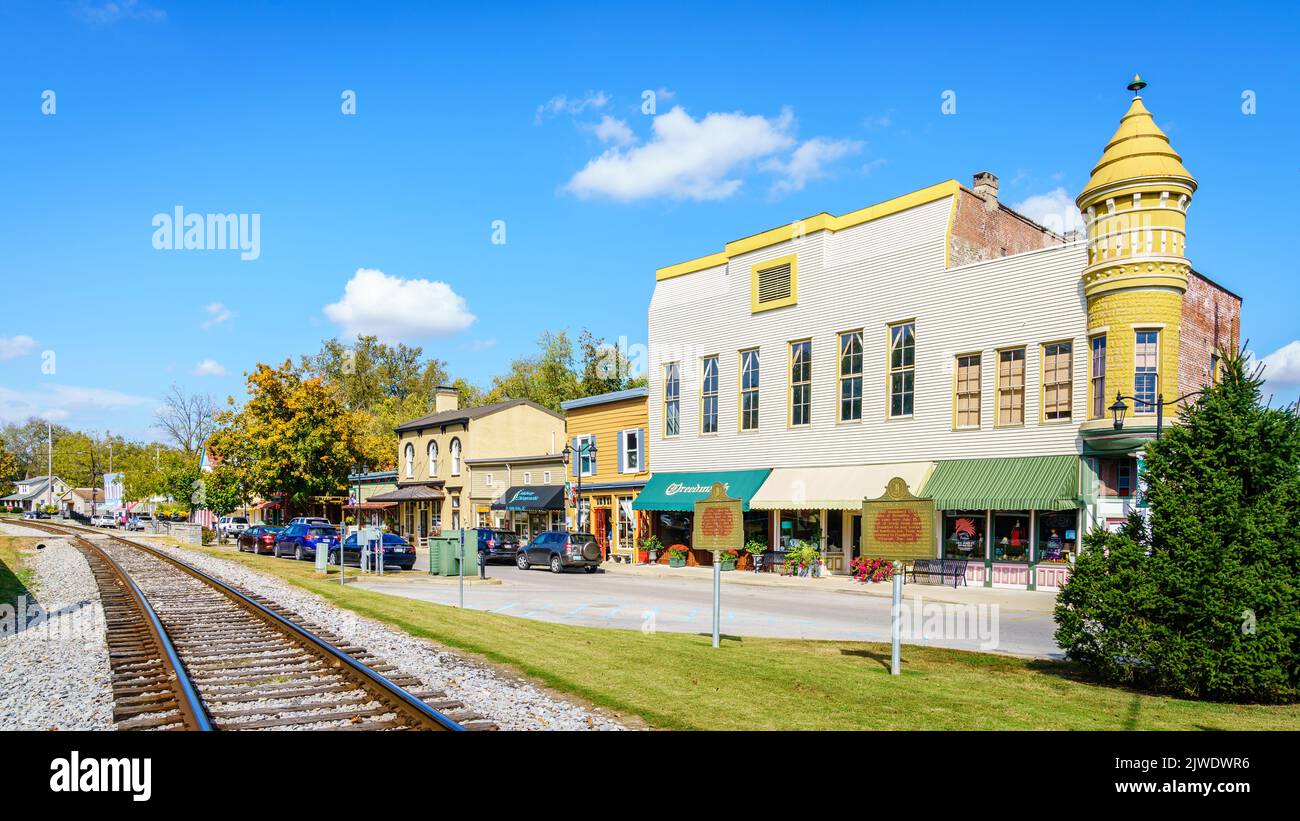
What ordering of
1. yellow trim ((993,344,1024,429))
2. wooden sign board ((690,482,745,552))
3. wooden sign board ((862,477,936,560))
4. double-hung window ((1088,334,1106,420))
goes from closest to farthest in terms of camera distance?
wooden sign board ((862,477,936,560))
wooden sign board ((690,482,745,552))
double-hung window ((1088,334,1106,420))
yellow trim ((993,344,1024,429))

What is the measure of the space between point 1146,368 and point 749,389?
14.4m

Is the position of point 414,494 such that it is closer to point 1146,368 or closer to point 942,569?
point 942,569

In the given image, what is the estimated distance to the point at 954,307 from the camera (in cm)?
2844

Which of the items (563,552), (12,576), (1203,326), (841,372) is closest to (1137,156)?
(1203,326)

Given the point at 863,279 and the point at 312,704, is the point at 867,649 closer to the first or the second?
the point at 312,704

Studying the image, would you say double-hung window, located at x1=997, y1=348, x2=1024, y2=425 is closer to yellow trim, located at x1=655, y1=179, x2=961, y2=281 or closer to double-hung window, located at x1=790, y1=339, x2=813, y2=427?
yellow trim, located at x1=655, y1=179, x2=961, y2=281

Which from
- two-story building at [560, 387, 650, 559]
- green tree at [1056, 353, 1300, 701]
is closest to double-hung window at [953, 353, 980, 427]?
two-story building at [560, 387, 650, 559]

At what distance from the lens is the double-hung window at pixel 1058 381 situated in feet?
83.9

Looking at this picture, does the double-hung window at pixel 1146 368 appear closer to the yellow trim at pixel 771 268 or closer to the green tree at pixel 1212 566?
the yellow trim at pixel 771 268

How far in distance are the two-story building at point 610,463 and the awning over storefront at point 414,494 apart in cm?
1261

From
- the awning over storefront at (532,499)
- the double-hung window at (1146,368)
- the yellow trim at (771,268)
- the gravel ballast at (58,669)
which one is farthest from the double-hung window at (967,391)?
the gravel ballast at (58,669)

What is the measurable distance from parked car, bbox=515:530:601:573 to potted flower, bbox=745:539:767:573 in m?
5.62

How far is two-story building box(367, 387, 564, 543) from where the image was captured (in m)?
50.9
